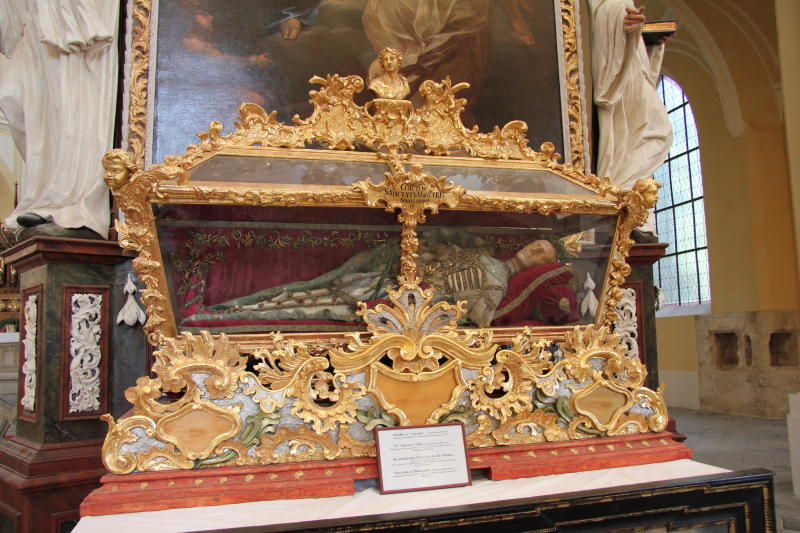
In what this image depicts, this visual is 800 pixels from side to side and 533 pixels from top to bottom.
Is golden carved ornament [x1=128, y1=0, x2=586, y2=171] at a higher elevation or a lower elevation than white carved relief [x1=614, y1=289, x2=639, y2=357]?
higher

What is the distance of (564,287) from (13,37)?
9.86ft

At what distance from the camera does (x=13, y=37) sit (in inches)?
127

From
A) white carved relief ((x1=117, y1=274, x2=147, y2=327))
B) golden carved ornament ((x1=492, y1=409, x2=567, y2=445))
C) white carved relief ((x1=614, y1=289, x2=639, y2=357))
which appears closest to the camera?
golden carved ornament ((x1=492, y1=409, x2=567, y2=445))

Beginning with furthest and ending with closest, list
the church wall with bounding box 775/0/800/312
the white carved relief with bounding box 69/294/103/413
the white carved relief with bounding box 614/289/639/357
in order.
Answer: the church wall with bounding box 775/0/800/312 → the white carved relief with bounding box 614/289/639/357 → the white carved relief with bounding box 69/294/103/413

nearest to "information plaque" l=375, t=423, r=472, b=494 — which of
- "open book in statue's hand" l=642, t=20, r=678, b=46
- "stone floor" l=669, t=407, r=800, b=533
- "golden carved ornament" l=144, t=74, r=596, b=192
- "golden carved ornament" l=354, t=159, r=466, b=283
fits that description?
"golden carved ornament" l=354, t=159, r=466, b=283

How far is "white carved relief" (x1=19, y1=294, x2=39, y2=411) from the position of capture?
2914mm

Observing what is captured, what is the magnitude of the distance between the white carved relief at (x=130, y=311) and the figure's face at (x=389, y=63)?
5.14 ft

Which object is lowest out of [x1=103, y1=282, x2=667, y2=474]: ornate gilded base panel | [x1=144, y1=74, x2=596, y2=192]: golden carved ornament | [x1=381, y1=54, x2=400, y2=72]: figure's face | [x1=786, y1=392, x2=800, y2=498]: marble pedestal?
[x1=786, y1=392, x2=800, y2=498]: marble pedestal

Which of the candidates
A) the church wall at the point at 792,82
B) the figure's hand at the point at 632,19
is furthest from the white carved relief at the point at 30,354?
the church wall at the point at 792,82

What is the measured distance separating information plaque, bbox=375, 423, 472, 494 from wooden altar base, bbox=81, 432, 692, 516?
61 millimetres

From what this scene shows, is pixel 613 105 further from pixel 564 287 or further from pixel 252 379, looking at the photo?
pixel 252 379

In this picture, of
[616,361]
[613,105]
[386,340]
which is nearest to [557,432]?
[616,361]

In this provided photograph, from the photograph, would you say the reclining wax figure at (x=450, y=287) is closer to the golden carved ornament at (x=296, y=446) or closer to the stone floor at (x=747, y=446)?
the golden carved ornament at (x=296, y=446)

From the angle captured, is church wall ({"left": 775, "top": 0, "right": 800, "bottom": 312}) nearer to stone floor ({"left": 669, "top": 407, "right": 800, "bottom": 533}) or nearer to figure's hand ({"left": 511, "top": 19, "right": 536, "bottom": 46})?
stone floor ({"left": 669, "top": 407, "right": 800, "bottom": 533})
